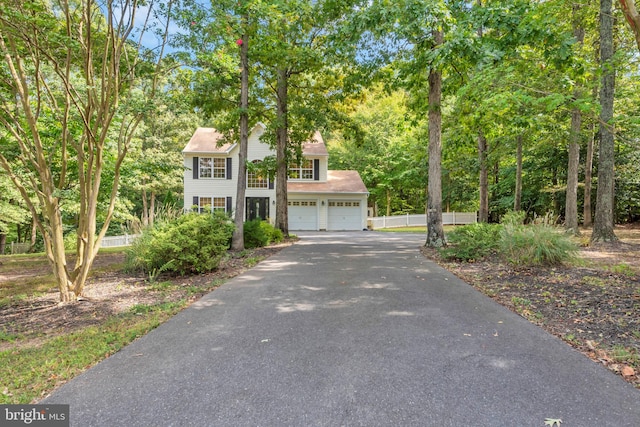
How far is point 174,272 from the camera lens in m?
6.75

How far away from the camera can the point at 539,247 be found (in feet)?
20.8

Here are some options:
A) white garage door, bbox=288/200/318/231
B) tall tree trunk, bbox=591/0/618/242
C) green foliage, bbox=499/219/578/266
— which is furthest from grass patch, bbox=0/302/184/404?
white garage door, bbox=288/200/318/231

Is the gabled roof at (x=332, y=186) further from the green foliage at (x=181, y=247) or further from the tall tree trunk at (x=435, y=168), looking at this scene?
the green foliage at (x=181, y=247)

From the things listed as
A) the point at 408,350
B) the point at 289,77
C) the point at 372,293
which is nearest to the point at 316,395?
the point at 408,350

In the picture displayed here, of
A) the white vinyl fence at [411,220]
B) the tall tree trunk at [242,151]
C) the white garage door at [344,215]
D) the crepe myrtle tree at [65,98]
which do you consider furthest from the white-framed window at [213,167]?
the crepe myrtle tree at [65,98]

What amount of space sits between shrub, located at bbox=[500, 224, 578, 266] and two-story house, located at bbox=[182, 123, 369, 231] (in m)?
14.3

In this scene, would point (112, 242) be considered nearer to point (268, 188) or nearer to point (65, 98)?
point (268, 188)

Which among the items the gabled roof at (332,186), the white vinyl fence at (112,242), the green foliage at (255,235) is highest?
the gabled roof at (332,186)

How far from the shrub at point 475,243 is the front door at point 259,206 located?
12988mm

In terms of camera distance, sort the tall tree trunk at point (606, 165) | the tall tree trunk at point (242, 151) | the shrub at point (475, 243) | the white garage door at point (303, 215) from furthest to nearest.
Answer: the white garage door at point (303, 215) < the tall tree trunk at point (242, 151) < the tall tree trunk at point (606, 165) < the shrub at point (475, 243)

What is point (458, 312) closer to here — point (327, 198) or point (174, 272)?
point (174, 272)

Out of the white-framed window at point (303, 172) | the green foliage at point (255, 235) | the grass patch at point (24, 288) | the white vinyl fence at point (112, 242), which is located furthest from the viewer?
the white-framed window at point (303, 172)

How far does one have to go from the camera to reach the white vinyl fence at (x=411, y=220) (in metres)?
23.3

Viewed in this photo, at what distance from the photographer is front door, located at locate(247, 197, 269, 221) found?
20.0 metres
